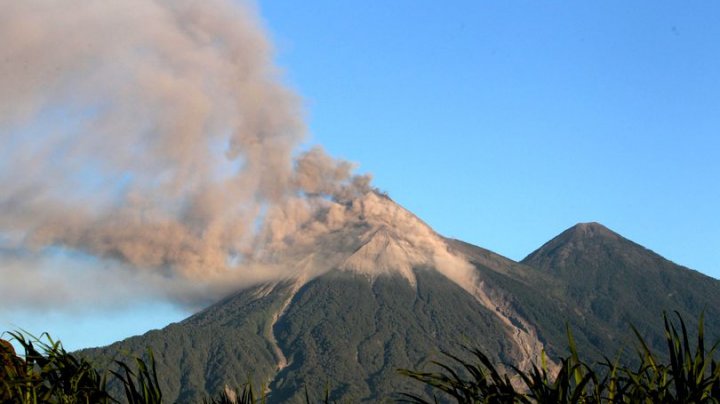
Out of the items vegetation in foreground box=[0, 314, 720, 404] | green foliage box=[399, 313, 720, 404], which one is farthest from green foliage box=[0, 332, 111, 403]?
green foliage box=[399, 313, 720, 404]

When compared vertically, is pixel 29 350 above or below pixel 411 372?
above

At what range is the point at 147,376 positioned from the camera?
54.8 ft

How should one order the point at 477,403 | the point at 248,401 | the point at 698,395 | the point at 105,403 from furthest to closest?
1. the point at 248,401
2. the point at 105,403
3. the point at 477,403
4. the point at 698,395

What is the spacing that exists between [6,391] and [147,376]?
4.07 m

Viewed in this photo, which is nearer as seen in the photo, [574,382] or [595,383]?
[595,383]

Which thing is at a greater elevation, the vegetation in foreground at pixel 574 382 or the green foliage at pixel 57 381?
the green foliage at pixel 57 381

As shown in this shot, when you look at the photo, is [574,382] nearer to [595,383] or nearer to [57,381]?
[595,383]

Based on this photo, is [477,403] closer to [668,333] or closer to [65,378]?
[668,333]

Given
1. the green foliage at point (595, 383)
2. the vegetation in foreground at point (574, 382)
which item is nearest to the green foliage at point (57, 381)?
the vegetation in foreground at point (574, 382)

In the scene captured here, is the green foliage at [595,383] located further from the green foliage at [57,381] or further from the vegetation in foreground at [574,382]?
the green foliage at [57,381]

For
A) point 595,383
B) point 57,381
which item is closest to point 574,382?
point 595,383

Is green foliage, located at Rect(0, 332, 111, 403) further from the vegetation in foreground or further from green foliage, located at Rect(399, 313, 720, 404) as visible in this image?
green foliage, located at Rect(399, 313, 720, 404)

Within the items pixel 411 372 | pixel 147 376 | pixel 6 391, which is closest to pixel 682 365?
pixel 411 372

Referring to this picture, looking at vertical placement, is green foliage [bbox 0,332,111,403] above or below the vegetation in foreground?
above
